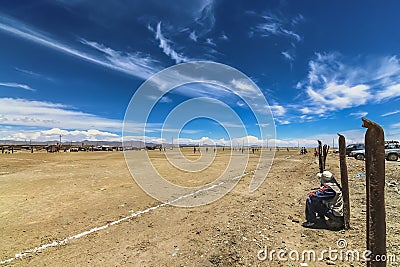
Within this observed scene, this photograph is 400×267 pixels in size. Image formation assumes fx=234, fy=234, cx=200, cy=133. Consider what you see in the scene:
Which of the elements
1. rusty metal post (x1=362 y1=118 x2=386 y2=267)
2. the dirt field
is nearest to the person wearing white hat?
the dirt field

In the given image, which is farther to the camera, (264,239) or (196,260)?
(264,239)

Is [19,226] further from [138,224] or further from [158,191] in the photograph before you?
[158,191]

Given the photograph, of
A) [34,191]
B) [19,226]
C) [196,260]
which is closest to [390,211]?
[196,260]

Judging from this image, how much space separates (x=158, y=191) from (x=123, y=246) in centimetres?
626

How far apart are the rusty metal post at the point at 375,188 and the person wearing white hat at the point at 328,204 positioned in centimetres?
269

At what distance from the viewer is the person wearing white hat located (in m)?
5.83

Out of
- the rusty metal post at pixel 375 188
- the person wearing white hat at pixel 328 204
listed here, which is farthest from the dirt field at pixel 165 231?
the rusty metal post at pixel 375 188

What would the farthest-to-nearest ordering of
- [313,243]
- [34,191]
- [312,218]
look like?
[34,191], [312,218], [313,243]

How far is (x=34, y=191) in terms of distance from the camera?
1108 centimetres

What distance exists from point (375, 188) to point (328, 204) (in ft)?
10.3

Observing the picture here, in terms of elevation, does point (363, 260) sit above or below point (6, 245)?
above

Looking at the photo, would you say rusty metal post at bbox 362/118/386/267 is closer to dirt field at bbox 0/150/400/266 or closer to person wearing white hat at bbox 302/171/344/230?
dirt field at bbox 0/150/400/266

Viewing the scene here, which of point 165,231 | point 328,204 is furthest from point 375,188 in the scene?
point 165,231

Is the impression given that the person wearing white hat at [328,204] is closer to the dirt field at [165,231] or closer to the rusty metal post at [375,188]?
the dirt field at [165,231]
